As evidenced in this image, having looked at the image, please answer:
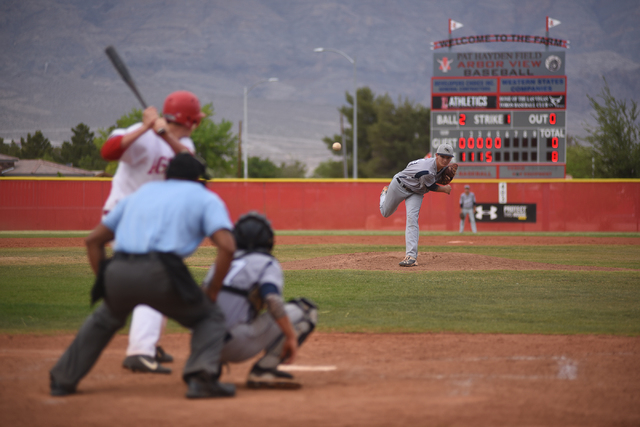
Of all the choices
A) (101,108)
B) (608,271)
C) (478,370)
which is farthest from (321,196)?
(101,108)

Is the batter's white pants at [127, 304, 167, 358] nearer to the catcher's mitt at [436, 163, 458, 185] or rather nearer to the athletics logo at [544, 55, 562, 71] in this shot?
the catcher's mitt at [436, 163, 458, 185]

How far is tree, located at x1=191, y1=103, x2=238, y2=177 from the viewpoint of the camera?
7950 centimetres

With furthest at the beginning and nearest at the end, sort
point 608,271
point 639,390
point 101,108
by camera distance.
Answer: point 101,108
point 608,271
point 639,390

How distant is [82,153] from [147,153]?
10976 centimetres

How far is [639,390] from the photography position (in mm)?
4148

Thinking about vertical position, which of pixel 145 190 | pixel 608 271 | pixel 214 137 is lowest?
pixel 608 271

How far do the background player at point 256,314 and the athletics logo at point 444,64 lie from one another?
2445 cm

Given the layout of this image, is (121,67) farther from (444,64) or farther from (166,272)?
(444,64)

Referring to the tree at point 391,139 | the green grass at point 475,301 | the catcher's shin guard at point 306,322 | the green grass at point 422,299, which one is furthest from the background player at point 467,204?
the tree at point 391,139

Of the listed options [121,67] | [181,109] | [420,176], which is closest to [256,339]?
[181,109]

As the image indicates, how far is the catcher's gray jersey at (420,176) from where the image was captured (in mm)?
10836

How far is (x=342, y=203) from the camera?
28625 millimetres

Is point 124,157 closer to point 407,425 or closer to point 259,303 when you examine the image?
point 259,303

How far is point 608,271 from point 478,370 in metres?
7.79
